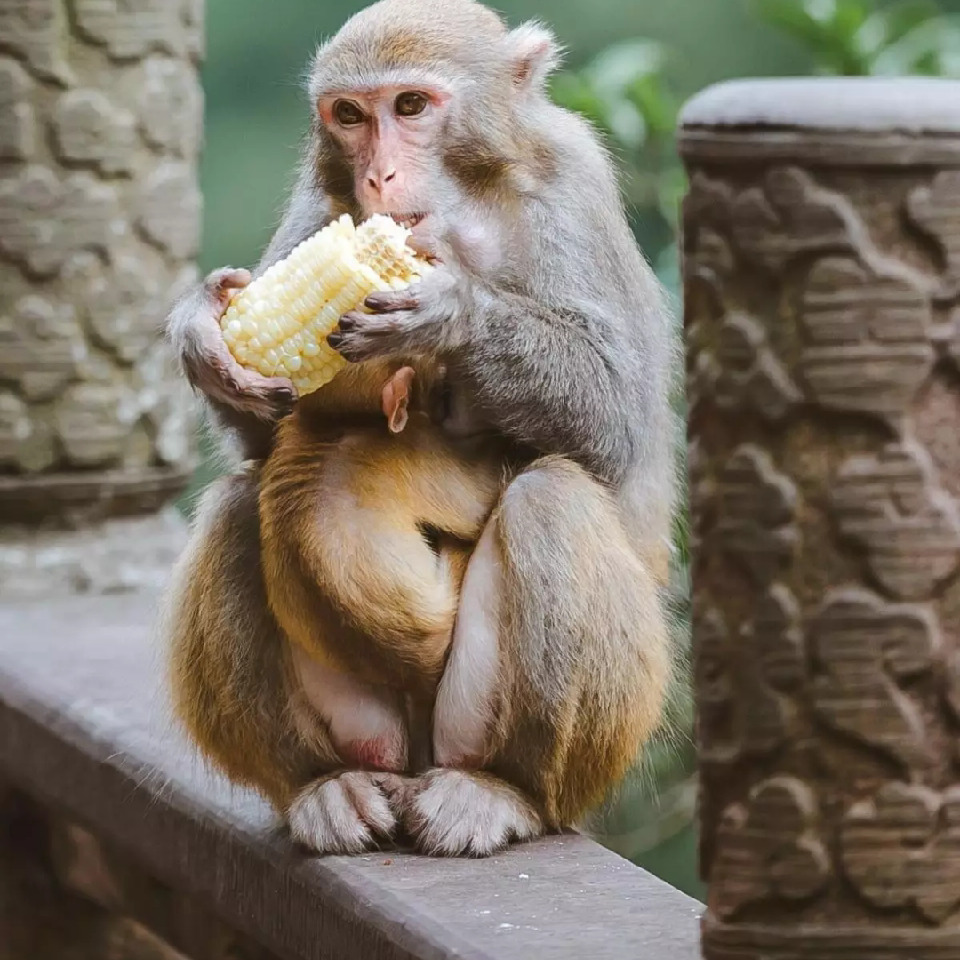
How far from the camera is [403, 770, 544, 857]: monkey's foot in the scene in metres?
3.24

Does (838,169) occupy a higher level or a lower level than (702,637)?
higher

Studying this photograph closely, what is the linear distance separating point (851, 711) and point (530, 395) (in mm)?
1104

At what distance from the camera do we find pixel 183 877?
3781 millimetres

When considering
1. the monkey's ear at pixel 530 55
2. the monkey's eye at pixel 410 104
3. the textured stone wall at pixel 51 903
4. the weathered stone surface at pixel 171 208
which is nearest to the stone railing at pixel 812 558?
the monkey's eye at pixel 410 104

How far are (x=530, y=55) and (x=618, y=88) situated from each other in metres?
2.73

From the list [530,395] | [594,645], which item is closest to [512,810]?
[594,645]

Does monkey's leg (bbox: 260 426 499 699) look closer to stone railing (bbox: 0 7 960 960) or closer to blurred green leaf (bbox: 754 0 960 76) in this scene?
stone railing (bbox: 0 7 960 960)

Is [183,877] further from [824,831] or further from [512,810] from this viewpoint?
[824,831]

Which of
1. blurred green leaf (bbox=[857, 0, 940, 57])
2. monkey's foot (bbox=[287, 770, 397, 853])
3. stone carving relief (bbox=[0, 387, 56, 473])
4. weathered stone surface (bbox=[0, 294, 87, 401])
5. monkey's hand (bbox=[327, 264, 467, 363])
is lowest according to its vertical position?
stone carving relief (bbox=[0, 387, 56, 473])

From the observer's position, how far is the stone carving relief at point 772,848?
2.27 m

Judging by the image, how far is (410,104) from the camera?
3373 millimetres

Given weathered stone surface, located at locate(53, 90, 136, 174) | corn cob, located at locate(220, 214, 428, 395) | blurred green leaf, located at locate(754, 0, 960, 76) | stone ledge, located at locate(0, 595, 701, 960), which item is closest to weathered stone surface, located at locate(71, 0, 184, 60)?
weathered stone surface, located at locate(53, 90, 136, 174)

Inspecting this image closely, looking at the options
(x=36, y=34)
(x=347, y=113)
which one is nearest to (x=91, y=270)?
(x=36, y=34)

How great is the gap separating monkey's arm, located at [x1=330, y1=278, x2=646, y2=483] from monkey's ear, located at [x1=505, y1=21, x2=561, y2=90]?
1.47ft
